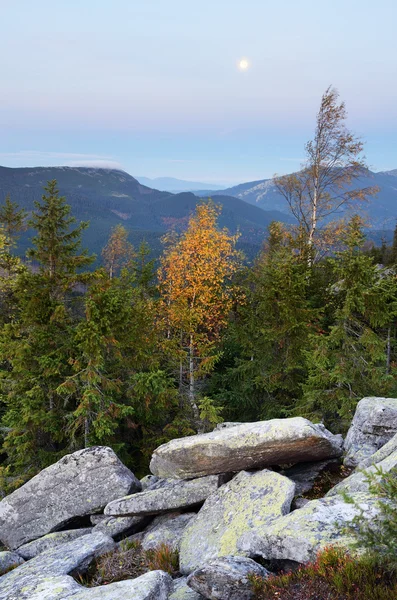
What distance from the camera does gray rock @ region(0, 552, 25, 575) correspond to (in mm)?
10781

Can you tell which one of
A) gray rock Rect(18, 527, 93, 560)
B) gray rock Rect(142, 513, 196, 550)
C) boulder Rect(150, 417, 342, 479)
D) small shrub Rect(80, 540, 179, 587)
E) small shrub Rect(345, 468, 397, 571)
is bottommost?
gray rock Rect(18, 527, 93, 560)

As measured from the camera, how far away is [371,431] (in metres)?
12.1

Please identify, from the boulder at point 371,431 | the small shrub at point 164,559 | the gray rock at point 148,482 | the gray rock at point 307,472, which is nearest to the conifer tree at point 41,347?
the gray rock at point 148,482

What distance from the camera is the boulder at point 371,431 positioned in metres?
11.8

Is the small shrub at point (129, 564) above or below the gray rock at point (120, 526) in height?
above

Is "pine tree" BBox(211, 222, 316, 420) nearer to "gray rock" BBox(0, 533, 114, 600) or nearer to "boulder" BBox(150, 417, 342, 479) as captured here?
"boulder" BBox(150, 417, 342, 479)

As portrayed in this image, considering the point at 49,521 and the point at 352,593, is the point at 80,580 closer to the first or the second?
the point at 49,521

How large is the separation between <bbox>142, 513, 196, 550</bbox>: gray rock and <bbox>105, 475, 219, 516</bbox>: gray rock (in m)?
0.30

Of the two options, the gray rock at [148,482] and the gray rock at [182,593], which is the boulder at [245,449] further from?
the gray rock at [182,593]

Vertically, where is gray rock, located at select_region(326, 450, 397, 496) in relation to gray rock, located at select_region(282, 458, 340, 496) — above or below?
above

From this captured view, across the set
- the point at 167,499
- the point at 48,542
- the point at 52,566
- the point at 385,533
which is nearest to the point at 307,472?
the point at 167,499

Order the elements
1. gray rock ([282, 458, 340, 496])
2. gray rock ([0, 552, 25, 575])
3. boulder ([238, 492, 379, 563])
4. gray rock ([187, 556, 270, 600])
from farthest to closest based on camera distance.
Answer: gray rock ([282, 458, 340, 496]) < gray rock ([0, 552, 25, 575]) < boulder ([238, 492, 379, 563]) < gray rock ([187, 556, 270, 600])

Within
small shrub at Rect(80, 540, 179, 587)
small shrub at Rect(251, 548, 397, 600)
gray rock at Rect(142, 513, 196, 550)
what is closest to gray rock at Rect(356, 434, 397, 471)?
small shrub at Rect(251, 548, 397, 600)

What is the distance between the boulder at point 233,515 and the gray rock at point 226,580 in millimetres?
1528
